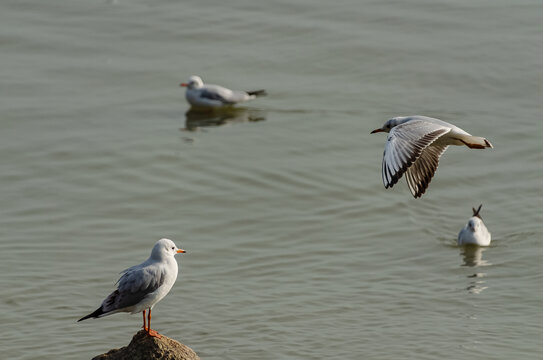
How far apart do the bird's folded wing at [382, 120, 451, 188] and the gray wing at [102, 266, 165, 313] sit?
7.22ft

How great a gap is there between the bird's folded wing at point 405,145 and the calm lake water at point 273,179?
2530mm

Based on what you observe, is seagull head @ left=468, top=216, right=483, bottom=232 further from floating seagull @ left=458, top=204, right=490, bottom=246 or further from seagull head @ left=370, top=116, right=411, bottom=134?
seagull head @ left=370, top=116, right=411, bottom=134

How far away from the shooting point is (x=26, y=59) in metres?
21.6

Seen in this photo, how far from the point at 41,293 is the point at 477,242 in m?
5.87

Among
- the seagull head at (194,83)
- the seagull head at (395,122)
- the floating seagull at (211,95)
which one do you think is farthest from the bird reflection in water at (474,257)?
the seagull head at (194,83)

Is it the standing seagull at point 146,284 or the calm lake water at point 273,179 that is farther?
the calm lake water at point 273,179

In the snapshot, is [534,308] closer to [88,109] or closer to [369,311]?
[369,311]

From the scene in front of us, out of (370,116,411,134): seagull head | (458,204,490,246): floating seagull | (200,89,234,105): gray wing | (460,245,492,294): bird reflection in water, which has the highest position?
(370,116,411,134): seagull head

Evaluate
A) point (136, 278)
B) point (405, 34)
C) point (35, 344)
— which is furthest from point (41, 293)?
point (405, 34)

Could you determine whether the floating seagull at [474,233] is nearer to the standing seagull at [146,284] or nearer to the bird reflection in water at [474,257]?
the bird reflection in water at [474,257]

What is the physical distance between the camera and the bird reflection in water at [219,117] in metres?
19.8

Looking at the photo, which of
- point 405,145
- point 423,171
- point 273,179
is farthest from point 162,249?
point 273,179

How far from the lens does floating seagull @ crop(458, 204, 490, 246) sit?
13969 millimetres

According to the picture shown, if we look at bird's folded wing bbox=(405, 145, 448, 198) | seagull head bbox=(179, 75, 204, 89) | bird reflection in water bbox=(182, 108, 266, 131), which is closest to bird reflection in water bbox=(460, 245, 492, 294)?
bird's folded wing bbox=(405, 145, 448, 198)
